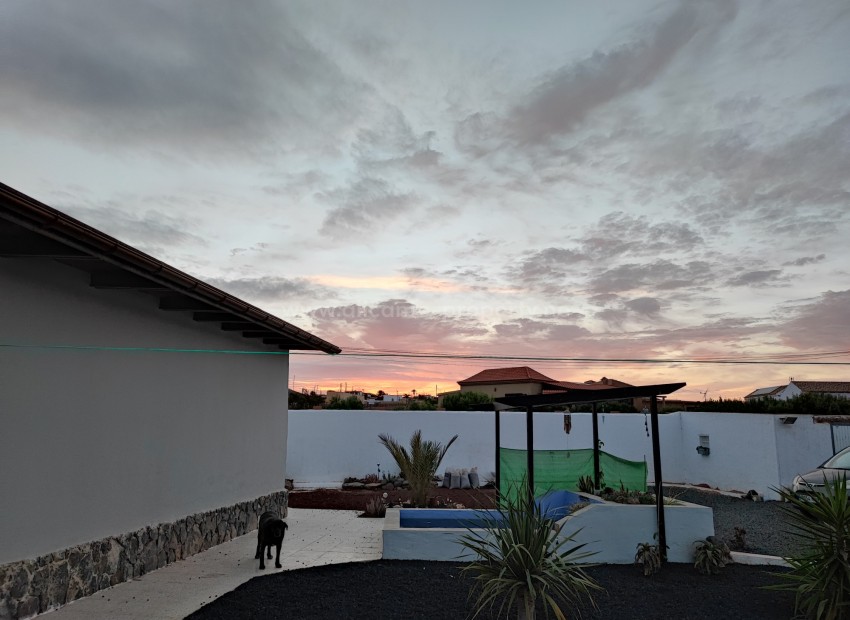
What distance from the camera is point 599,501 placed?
29.5ft

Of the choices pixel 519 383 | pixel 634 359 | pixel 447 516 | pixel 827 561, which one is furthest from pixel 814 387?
pixel 827 561

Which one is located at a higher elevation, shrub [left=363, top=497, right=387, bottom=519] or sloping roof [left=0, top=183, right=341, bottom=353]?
sloping roof [left=0, top=183, right=341, bottom=353]

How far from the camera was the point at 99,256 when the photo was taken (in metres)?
5.02

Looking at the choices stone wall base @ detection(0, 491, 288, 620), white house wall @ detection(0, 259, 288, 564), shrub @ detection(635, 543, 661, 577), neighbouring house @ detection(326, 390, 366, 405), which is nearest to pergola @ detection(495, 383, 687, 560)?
shrub @ detection(635, 543, 661, 577)

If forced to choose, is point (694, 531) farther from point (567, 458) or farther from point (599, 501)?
point (567, 458)

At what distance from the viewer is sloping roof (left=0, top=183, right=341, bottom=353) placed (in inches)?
163

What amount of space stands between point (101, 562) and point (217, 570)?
5.21 feet

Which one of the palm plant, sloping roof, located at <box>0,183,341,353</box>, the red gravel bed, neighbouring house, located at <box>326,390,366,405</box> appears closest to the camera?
sloping roof, located at <box>0,183,341,353</box>

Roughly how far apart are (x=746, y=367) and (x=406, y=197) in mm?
20406

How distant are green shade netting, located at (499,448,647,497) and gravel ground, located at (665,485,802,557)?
1011 millimetres

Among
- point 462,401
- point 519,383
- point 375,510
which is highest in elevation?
point 519,383

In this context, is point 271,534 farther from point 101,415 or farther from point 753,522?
point 753,522

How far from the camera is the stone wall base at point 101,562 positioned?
5297mm

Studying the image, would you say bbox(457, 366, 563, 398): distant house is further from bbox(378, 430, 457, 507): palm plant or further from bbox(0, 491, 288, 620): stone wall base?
bbox(0, 491, 288, 620): stone wall base
